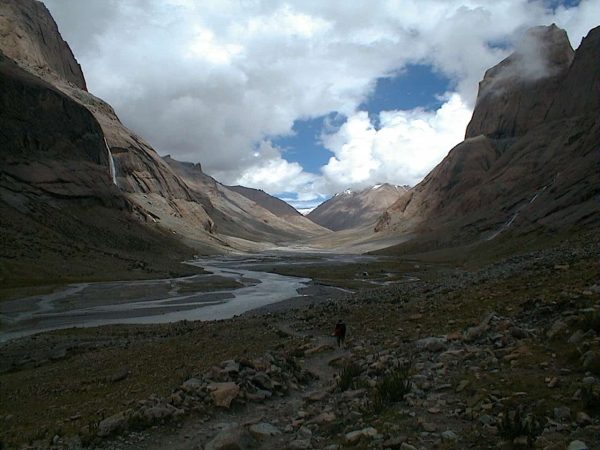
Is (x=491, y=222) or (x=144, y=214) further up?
(x=144, y=214)

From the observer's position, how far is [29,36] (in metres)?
181

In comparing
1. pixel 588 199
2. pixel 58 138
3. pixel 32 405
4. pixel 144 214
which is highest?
pixel 58 138

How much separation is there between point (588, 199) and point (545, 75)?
4873 inches

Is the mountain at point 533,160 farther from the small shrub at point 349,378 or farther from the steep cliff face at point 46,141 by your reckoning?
the steep cliff face at point 46,141

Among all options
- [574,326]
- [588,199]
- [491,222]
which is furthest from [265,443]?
[491,222]

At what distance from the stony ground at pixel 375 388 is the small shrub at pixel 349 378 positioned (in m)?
0.04

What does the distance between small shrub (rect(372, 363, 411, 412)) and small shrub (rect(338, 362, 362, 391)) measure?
129cm

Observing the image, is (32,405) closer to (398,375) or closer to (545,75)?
(398,375)

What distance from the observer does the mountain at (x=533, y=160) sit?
89.2 m

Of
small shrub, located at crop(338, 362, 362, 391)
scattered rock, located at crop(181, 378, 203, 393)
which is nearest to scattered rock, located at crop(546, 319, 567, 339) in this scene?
small shrub, located at crop(338, 362, 362, 391)

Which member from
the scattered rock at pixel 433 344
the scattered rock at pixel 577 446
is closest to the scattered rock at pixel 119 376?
the scattered rock at pixel 433 344

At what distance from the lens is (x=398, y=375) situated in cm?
1138

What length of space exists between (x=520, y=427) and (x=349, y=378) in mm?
6043

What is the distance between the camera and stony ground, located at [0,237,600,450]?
8094 mm
